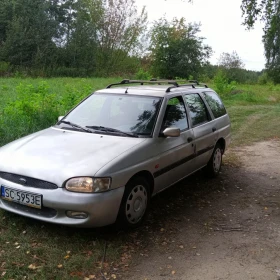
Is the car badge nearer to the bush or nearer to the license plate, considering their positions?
the license plate

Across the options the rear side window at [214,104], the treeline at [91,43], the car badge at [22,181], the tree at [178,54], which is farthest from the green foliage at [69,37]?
the car badge at [22,181]

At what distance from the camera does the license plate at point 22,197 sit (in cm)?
370

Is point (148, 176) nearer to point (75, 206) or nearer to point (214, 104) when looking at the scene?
point (75, 206)

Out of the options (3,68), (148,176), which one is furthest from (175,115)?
(3,68)

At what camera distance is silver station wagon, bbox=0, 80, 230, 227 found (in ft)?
12.1

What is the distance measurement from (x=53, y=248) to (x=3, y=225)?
34.4 inches

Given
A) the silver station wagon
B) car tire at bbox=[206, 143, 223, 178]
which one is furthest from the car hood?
car tire at bbox=[206, 143, 223, 178]

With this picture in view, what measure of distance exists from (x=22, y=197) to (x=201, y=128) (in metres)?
3.06

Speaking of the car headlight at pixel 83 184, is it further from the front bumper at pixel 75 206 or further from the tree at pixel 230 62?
the tree at pixel 230 62

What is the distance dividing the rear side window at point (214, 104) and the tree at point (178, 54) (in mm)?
21546

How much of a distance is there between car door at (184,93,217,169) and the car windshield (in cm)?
87

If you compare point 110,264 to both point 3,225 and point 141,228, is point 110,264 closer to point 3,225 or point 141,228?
point 141,228

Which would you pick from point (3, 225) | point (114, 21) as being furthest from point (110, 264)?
point (114, 21)

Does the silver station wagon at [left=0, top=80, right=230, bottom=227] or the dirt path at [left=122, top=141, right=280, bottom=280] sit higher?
the silver station wagon at [left=0, top=80, right=230, bottom=227]
